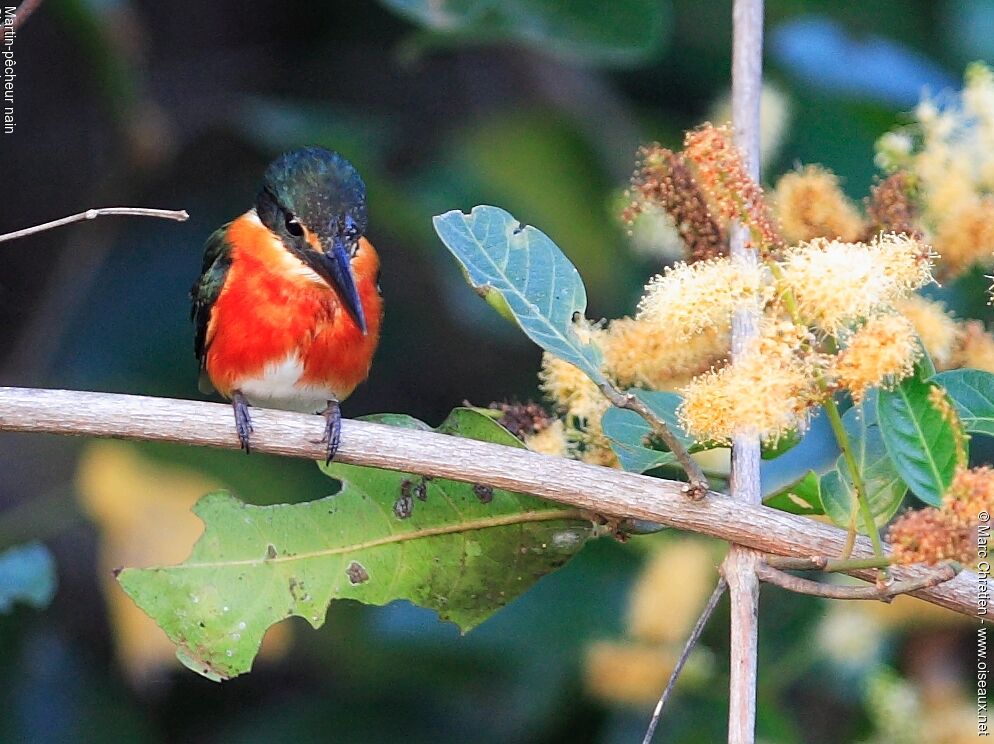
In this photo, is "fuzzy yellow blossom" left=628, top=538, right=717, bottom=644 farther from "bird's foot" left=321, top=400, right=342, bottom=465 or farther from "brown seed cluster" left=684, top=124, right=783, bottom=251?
"brown seed cluster" left=684, top=124, right=783, bottom=251

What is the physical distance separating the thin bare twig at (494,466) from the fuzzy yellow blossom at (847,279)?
22 centimetres

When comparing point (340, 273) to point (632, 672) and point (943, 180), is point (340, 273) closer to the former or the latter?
point (632, 672)

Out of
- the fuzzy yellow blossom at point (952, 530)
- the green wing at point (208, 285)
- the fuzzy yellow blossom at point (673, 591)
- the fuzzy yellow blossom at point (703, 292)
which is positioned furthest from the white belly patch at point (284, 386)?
the fuzzy yellow blossom at point (952, 530)

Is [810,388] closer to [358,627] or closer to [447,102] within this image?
[358,627]

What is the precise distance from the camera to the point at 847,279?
1240mm

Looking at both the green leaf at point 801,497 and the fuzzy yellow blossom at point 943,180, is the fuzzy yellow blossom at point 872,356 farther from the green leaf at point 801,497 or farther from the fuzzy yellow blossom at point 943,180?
the fuzzy yellow blossom at point 943,180

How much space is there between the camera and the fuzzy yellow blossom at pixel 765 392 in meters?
1.20

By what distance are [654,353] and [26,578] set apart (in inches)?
38.3

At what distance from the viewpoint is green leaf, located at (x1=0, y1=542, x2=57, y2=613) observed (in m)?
1.88

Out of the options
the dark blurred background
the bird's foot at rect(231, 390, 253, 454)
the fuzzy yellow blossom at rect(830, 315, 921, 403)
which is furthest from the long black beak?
the fuzzy yellow blossom at rect(830, 315, 921, 403)

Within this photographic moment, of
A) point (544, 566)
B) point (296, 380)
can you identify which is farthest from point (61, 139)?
point (544, 566)

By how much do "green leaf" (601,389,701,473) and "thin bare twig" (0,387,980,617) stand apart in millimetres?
46

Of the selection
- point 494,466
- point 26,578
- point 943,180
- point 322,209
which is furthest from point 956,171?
point 26,578

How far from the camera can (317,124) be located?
3.14m
